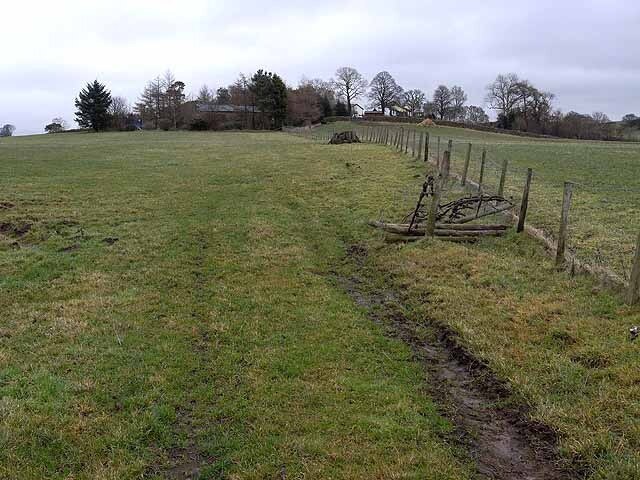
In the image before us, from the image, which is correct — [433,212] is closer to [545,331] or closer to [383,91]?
[545,331]

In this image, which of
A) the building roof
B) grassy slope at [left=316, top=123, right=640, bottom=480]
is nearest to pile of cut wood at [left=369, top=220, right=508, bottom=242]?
grassy slope at [left=316, top=123, right=640, bottom=480]

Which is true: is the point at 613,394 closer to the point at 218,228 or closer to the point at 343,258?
the point at 343,258

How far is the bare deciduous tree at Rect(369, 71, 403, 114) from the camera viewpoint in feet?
424

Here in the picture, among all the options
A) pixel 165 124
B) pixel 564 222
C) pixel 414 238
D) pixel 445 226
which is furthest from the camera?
pixel 165 124

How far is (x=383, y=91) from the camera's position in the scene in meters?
129

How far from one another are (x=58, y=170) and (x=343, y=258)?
20.3m

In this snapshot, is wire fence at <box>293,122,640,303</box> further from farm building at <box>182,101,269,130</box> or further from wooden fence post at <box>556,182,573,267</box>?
farm building at <box>182,101,269,130</box>

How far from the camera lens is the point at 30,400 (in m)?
5.66

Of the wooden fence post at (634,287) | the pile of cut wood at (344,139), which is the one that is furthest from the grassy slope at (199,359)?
the pile of cut wood at (344,139)

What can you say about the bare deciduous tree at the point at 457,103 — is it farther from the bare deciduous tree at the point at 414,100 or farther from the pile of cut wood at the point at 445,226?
the pile of cut wood at the point at 445,226

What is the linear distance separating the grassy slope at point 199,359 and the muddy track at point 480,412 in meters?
0.26

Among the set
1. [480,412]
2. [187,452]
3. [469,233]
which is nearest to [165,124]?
[469,233]

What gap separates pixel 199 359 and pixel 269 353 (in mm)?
934

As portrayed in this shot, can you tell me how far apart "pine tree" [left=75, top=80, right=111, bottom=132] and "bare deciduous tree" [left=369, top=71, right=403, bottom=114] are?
6421cm
